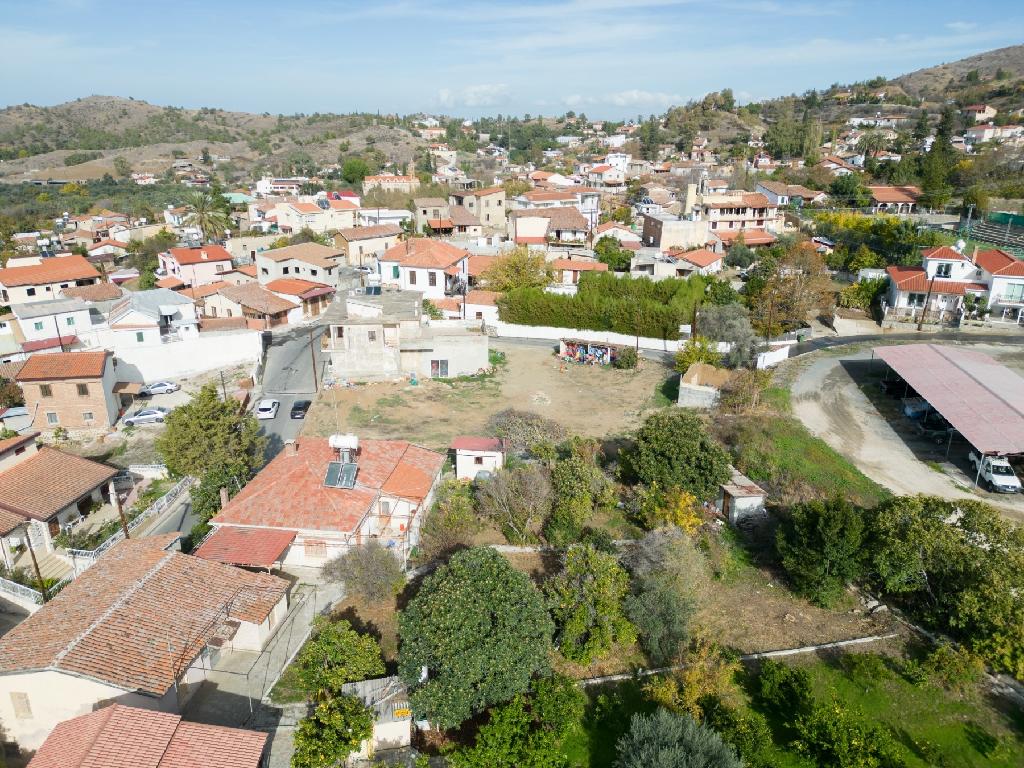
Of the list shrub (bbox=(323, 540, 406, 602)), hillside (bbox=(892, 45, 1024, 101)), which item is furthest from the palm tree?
hillside (bbox=(892, 45, 1024, 101))

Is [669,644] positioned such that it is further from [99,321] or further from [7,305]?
[7,305]

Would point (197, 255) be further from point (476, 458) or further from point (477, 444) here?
point (476, 458)

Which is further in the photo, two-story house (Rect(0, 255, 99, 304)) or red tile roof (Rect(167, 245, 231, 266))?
red tile roof (Rect(167, 245, 231, 266))

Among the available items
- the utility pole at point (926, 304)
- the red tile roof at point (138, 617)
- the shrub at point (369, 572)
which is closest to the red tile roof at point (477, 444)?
the shrub at point (369, 572)

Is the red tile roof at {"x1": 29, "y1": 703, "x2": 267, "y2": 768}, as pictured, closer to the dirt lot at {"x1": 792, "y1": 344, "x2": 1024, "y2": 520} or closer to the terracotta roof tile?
the dirt lot at {"x1": 792, "y1": 344, "x2": 1024, "y2": 520}

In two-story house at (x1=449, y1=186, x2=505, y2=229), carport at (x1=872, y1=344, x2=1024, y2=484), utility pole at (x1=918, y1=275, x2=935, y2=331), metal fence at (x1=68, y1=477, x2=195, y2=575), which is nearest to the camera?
metal fence at (x1=68, y1=477, x2=195, y2=575)

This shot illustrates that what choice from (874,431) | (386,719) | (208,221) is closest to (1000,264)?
(874,431)
